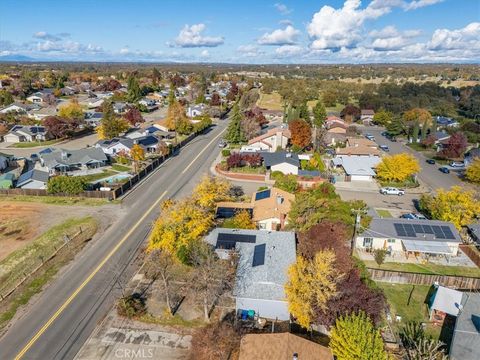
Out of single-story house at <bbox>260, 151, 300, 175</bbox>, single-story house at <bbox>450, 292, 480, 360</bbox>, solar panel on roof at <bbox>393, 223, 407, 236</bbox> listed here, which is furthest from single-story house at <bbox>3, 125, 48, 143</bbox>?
single-story house at <bbox>450, 292, 480, 360</bbox>

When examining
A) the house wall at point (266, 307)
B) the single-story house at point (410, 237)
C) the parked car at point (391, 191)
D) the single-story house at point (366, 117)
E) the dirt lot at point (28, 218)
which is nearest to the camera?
the house wall at point (266, 307)

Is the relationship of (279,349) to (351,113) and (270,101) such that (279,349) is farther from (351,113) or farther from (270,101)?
(270,101)

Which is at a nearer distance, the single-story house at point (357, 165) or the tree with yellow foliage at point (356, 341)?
the tree with yellow foliage at point (356, 341)

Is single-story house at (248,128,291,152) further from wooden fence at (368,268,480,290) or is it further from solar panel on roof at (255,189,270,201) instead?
wooden fence at (368,268,480,290)

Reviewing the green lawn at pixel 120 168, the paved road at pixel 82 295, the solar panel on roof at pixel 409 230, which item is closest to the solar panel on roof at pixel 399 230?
the solar panel on roof at pixel 409 230

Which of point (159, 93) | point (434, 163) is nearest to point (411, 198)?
point (434, 163)

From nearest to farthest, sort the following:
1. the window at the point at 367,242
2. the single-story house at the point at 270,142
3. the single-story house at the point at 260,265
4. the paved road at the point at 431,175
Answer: the single-story house at the point at 260,265
the window at the point at 367,242
the paved road at the point at 431,175
the single-story house at the point at 270,142

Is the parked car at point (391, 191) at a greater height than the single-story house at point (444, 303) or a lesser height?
lesser

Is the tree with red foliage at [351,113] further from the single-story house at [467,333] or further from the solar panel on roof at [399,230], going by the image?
the single-story house at [467,333]
